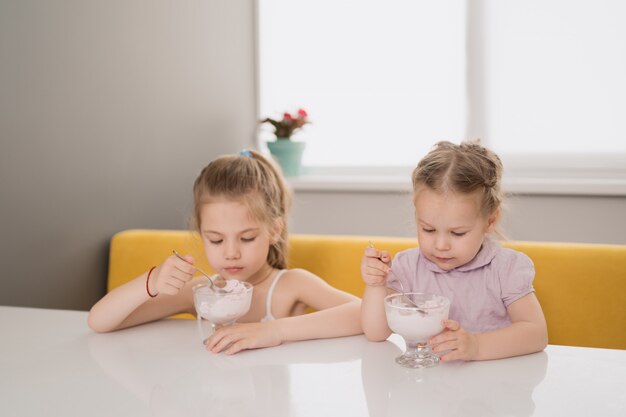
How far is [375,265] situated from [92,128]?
4.28 feet

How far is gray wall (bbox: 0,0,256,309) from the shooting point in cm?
199

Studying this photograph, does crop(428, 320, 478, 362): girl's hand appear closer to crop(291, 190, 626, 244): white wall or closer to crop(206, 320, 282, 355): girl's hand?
crop(206, 320, 282, 355): girl's hand

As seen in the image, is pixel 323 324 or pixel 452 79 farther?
pixel 452 79

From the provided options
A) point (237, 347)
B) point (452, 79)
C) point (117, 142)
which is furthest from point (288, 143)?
point (237, 347)

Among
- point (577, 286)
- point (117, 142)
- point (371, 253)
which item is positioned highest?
point (117, 142)

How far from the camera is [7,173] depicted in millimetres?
1952

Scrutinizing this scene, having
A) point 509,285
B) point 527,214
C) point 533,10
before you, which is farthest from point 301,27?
point 509,285

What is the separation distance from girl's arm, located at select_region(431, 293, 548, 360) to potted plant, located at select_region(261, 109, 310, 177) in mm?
2051

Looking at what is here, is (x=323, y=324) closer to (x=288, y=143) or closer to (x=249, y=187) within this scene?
(x=249, y=187)

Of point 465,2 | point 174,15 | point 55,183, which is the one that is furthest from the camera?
point 465,2

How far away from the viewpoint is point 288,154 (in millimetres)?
3293

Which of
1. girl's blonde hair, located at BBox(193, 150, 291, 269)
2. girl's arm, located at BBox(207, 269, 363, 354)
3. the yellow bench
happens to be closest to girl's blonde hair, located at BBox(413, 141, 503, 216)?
girl's arm, located at BBox(207, 269, 363, 354)

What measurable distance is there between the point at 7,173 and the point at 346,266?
40.9 inches

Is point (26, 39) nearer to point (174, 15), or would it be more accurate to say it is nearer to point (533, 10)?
point (174, 15)
